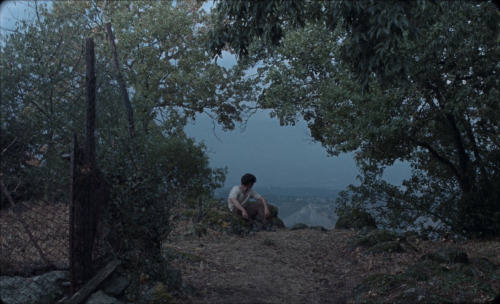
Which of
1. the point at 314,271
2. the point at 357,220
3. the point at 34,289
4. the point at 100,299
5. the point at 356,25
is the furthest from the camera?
the point at 357,220

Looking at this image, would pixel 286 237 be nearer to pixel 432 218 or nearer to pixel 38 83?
pixel 432 218

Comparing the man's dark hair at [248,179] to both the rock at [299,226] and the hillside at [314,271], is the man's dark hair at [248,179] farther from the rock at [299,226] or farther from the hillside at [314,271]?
the rock at [299,226]

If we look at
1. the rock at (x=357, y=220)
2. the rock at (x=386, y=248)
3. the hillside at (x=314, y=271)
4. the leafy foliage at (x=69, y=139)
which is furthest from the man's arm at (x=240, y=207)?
the leafy foliage at (x=69, y=139)

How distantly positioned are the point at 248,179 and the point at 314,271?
12.2 feet

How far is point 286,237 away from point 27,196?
789 centimetres

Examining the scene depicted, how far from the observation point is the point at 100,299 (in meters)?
5.80

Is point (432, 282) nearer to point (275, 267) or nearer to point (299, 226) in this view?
point (275, 267)

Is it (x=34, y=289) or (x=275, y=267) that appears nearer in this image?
(x=34, y=289)

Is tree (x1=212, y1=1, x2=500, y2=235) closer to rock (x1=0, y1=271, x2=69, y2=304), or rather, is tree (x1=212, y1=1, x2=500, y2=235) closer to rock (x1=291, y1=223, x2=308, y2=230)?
rock (x1=291, y1=223, x2=308, y2=230)

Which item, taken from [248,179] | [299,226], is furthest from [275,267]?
[299,226]

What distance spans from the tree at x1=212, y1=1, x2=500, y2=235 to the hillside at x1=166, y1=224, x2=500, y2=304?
1820mm

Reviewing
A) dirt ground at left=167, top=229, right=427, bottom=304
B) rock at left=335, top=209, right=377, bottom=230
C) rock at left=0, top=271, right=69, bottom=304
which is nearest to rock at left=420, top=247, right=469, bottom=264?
dirt ground at left=167, top=229, right=427, bottom=304

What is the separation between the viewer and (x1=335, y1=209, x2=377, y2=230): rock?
50.3ft

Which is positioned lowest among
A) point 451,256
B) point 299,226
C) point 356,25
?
point 451,256
